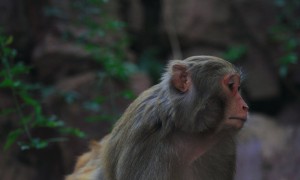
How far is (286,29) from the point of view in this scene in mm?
8352

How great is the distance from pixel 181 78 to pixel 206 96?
0.23 metres

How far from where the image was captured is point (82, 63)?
25.6 ft

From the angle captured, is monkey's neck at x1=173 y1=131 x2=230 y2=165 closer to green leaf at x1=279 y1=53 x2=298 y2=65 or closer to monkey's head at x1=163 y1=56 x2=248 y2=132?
monkey's head at x1=163 y1=56 x2=248 y2=132

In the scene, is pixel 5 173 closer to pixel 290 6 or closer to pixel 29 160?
pixel 29 160

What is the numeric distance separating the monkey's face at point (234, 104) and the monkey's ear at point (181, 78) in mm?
Result: 262

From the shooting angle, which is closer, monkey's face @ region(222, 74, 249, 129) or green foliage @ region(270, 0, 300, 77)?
monkey's face @ region(222, 74, 249, 129)

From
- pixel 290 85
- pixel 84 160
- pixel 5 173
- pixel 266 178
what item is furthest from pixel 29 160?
pixel 290 85

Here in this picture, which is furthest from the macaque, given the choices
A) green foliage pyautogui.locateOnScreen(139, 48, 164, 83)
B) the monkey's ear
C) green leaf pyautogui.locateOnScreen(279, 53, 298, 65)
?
green foliage pyautogui.locateOnScreen(139, 48, 164, 83)

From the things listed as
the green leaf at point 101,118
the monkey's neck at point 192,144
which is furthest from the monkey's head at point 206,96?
the green leaf at point 101,118

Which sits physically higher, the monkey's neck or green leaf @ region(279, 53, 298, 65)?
the monkey's neck

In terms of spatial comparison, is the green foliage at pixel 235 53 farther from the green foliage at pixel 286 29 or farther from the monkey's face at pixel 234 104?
the monkey's face at pixel 234 104

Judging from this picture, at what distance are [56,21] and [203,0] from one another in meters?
2.30

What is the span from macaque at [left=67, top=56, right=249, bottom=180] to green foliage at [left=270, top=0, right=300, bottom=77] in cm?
360

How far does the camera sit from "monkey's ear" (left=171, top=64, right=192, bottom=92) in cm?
443
